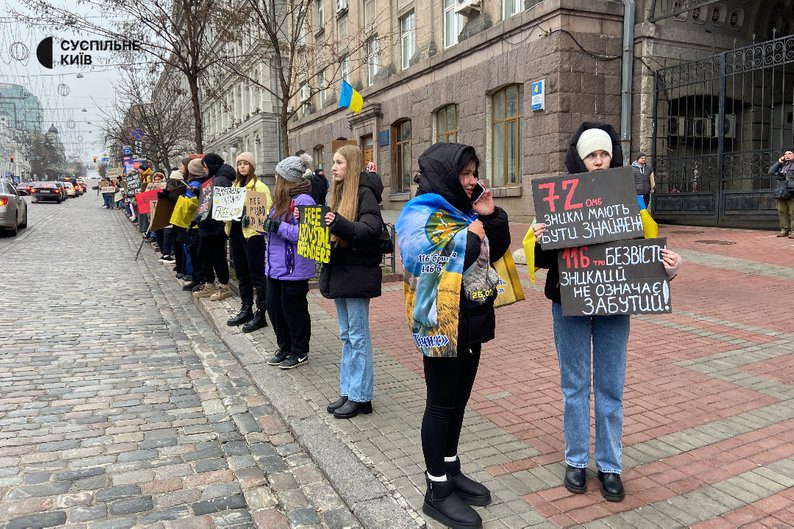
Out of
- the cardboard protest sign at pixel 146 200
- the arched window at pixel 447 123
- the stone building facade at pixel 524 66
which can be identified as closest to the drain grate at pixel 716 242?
the stone building facade at pixel 524 66

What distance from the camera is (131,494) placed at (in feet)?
11.2

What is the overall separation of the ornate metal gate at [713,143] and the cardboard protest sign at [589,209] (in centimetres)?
1269

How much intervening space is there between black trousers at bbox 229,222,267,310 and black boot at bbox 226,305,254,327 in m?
0.07

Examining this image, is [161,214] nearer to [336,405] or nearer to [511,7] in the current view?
[336,405]

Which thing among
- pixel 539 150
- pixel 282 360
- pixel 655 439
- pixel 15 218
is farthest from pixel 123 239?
pixel 655 439

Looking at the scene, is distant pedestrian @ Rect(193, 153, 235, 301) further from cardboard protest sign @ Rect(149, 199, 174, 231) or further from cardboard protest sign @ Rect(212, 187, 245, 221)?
cardboard protest sign @ Rect(149, 199, 174, 231)

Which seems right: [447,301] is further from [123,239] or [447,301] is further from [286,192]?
[123,239]

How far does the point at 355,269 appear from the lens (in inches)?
170

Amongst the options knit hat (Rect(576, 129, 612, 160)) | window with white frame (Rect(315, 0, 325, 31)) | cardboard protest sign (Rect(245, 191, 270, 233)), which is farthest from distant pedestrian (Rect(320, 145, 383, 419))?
window with white frame (Rect(315, 0, 325, 31))

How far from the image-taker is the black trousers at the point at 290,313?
5371 mm

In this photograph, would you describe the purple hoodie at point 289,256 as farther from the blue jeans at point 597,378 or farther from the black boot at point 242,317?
the blue jeans at point 597,378

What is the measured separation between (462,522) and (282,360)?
10.0 ft

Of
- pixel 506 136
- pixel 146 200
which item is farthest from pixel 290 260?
pixel 506 136

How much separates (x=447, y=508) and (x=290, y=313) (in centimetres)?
287
